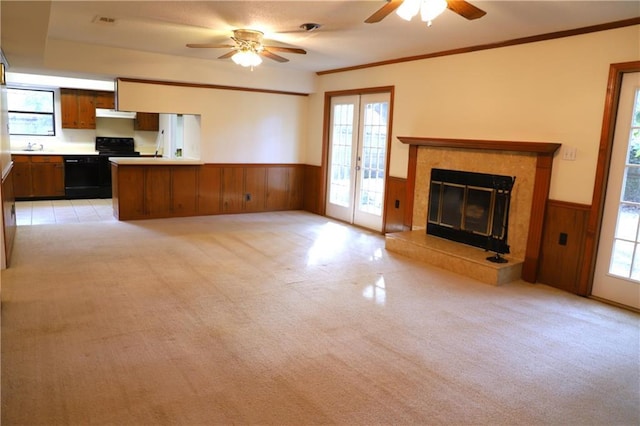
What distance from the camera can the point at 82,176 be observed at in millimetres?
8578

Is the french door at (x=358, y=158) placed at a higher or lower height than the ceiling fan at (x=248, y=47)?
lower

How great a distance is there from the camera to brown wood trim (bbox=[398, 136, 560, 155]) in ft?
14.1

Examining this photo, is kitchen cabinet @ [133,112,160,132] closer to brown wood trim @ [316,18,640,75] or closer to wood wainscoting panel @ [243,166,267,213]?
wood wainscoting panel @ [243,166,267,213]

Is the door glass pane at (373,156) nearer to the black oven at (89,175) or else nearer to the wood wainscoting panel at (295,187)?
the wood wainscoting panel at (295,187)

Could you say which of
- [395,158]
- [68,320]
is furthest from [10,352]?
[395,158]

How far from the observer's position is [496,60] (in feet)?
15.8

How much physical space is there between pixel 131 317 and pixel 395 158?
13.4ft

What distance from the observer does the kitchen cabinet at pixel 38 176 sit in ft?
26.3

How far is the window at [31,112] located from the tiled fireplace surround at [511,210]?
7361mm

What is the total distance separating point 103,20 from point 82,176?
486cm

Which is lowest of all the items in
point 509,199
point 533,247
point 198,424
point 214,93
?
point 198,424

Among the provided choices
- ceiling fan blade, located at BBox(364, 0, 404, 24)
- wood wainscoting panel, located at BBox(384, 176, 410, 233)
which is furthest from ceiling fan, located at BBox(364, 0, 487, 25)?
wood wainscoting panel, located at BBox(384, 176, 410, 233)

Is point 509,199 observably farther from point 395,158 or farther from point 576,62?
point 395,158

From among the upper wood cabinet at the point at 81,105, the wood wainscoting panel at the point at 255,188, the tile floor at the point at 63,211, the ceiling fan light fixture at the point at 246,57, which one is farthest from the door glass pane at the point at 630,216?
the upper wood cabinet at the point at 81,105
